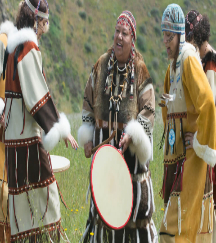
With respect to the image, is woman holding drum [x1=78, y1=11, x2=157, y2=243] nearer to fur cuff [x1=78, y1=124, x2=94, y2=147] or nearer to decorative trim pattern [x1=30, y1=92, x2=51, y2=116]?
fur cuff [x1=78, y1=124, x2=94, y2=147]

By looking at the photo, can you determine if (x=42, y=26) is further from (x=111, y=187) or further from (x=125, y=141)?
(x=111, y=187)

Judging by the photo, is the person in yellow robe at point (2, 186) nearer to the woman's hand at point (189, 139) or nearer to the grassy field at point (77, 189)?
the grassy field at point (77, 189)

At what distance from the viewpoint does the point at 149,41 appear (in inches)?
1326

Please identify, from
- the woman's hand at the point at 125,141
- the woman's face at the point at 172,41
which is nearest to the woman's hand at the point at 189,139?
the woman's hand at the point at 125,141

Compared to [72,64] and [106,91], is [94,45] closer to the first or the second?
[72,64]

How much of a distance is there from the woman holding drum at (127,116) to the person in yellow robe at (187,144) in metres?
0.22

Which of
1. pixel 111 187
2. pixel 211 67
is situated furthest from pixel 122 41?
pixel 111 187

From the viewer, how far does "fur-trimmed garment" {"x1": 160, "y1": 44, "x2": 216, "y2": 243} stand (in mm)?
3205

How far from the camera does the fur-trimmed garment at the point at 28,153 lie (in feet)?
11.2

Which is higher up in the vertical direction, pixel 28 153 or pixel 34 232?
pixel 28 153

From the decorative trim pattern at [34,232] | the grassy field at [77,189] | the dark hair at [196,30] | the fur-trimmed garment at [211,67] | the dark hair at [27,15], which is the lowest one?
the grassy field at [77,189]

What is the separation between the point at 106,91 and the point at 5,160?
1.06 m

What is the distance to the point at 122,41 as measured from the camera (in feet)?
12.1

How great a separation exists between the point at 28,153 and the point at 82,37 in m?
26.0
